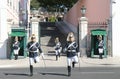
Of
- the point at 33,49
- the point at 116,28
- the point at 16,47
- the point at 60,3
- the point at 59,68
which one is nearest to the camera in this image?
the point at 33,49

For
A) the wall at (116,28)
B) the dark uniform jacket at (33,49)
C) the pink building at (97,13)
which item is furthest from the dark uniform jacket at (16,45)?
the dark uniform jacket at (33,49)

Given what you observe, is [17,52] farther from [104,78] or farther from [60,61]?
[104,78]

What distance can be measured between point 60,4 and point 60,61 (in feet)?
125

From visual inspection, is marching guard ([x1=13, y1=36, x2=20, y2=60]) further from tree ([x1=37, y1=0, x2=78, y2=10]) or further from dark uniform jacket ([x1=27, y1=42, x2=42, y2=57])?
tree ([x1=37, y1=0, x2=78, y2=10])

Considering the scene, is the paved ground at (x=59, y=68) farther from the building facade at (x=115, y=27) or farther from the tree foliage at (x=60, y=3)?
the tree foliage at (x=60, y=3)

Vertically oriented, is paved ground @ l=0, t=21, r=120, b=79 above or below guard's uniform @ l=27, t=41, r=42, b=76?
below

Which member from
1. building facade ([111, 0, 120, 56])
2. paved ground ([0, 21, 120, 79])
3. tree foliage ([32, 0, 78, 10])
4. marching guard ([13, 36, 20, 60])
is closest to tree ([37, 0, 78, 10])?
tree foliage ([32, 0, 78, 10])

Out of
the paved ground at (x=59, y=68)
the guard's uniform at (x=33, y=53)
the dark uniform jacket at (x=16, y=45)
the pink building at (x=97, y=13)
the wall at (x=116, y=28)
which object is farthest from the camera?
the pink building at (x=97, y=13)

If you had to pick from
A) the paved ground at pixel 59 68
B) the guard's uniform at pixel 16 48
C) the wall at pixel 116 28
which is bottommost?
the paved ground at pixel 59 68

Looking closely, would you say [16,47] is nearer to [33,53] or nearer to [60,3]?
[33,53]

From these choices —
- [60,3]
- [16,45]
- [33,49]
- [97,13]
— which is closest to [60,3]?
[60,3]

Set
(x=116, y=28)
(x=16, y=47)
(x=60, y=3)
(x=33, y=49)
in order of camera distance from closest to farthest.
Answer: (x=33, y=49) → (x=16, y=47) → (x=116, y=28) → (x=60, y=3)

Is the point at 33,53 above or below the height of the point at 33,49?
below

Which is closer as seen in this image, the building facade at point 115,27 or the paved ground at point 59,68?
the paved ground at point 59,68
